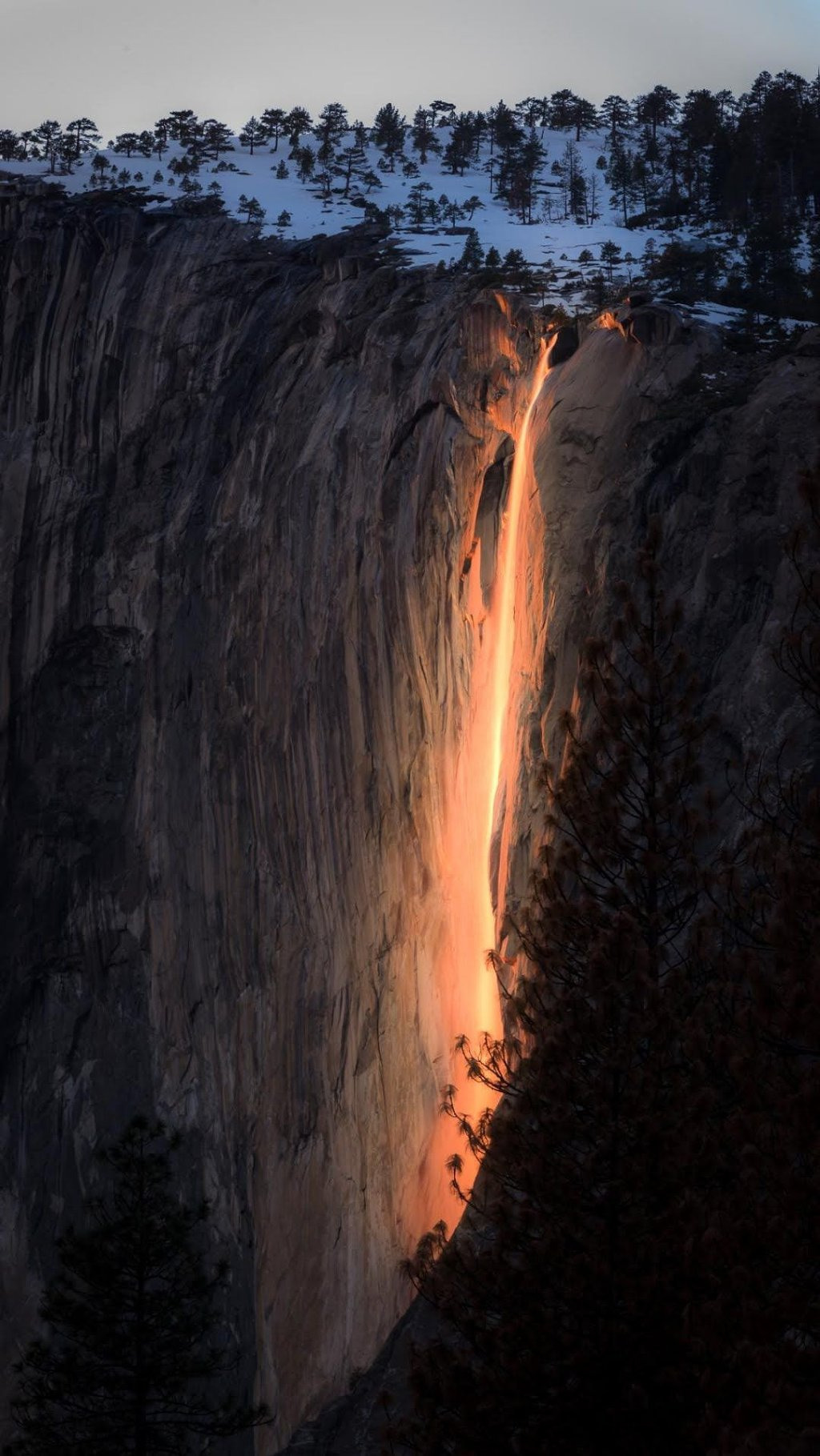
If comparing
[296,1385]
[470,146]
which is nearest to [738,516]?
[296,1385]

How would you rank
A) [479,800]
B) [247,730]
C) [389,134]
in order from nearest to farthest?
[479,800] < [247,730] < [389,134]

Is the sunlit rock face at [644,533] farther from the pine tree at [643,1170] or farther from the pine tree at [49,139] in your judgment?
the pine tree at [49,139]

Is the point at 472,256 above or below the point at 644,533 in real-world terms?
above

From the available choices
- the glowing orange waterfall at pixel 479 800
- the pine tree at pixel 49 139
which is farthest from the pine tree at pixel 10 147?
the glowing orange waterfall at pixel 479 800

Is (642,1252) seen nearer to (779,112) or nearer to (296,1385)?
(296,1385)

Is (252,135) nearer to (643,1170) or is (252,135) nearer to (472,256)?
(472,256)

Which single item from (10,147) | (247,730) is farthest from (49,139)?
(247,730)
